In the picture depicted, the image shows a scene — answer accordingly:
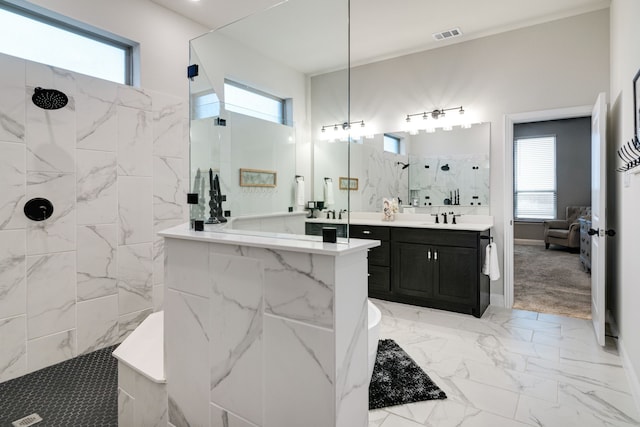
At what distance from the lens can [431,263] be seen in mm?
3682

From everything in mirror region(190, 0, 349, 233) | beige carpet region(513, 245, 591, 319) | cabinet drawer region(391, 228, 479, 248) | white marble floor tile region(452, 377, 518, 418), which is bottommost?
white marble floor tile region(452, 377, 518, 418)

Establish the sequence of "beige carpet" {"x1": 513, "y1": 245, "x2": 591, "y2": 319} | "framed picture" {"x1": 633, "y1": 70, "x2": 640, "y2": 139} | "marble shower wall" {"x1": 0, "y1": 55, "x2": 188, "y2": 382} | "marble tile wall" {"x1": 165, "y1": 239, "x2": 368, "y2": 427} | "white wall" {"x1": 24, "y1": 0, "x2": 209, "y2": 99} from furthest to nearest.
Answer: "beige carpet" {"x1": 513, "y1": 245, "x2": 591, "y2": 319} → "white wall" {"x1": 24, "y1": 0, "x2": 209, "y2": 99} → "marble shower wall" {"x1": 0, "y1": 55, "x2": 188, "y2": 382} → "framed picture" {"x1": 633, "y1": 70, "x2": 640, "y2": 139} → "marble tile wall" {"x1": 165, "y1": 239, "x2": 368, "y2": 427}

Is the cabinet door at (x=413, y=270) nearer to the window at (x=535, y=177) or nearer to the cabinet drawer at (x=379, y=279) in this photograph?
the cabinet drawer at (x=379, y=279)

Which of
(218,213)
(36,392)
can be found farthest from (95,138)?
(36,392)

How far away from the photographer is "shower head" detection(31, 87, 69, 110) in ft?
7.74

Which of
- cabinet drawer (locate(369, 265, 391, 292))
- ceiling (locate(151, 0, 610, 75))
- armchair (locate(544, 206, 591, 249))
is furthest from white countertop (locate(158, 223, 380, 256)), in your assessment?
armchair (locate(544, 206, 591, 249))

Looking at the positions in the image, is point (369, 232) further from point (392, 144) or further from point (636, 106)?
point (636, 106)

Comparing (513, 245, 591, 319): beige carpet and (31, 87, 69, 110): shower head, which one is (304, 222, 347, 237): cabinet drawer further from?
(513, 245, 591, 319): beige carpet

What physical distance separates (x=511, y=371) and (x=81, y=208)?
3233 mm

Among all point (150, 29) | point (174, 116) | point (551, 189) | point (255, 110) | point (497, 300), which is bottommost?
point (497, 300)

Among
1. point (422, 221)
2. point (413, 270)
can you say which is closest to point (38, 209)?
point (413, 270)

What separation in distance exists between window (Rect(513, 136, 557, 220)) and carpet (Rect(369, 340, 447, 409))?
679cm

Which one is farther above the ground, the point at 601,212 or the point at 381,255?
the point at 601,212

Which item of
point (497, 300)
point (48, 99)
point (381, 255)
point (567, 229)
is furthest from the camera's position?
point (567, 229)
